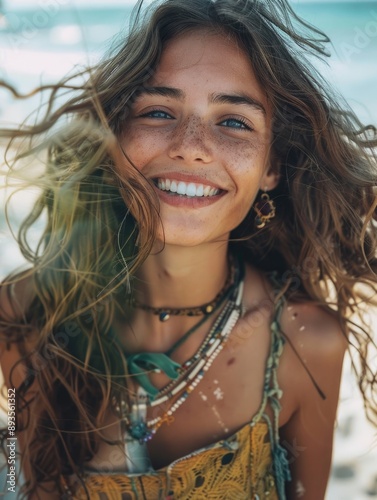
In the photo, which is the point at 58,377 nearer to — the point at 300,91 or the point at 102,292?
the point at 102,292

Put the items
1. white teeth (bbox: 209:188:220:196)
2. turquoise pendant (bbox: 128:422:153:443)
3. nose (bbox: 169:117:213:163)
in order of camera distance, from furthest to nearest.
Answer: turquoise pendant (bbox: 128:422:153:443), white teeth (bbox: 209:188:220:196), nose (bbox: 169:117:213:163)

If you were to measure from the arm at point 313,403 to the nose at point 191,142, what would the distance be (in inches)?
31.6

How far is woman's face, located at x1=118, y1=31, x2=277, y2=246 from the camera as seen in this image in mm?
1972

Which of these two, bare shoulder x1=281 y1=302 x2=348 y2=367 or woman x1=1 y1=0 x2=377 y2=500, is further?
bare shoulder x1=281 y1=302 x2=348 y2=367

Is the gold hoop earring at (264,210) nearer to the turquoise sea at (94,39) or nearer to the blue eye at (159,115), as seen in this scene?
the blue eye at (159,115)

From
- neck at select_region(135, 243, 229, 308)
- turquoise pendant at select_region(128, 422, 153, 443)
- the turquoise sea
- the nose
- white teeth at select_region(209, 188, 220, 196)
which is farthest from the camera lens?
the turquoise sea

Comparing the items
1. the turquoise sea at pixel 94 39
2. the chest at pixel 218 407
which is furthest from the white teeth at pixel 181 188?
the turquoise sea at pixel 94 39

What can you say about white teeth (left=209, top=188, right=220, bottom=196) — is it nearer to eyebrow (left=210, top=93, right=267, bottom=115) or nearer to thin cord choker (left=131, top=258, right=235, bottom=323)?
eyebrow (left=210, top=93, right=267, bottom=115)

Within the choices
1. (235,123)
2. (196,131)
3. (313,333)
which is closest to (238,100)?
(235,123)

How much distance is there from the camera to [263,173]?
2266 millimetres

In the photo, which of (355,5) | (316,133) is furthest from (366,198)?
(355,5)

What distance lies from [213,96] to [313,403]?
1.22 m

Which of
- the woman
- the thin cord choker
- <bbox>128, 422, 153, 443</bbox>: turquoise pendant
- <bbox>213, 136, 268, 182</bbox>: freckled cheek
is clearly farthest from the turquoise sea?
<bbox>128, 422, 153, 443</bbox>: turquoise pendant

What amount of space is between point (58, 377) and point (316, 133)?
1268mm
